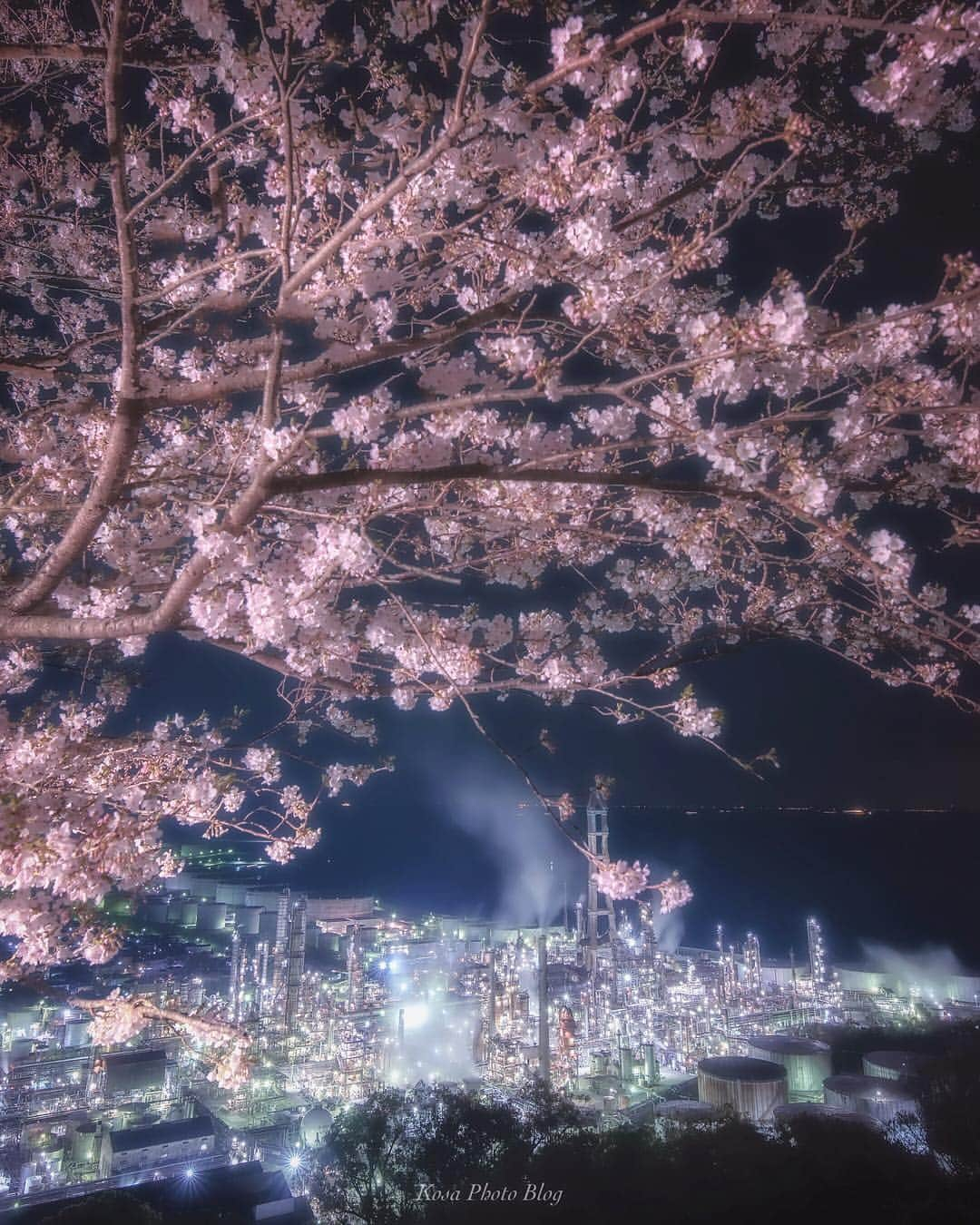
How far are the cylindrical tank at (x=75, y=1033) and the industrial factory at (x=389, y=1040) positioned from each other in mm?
91

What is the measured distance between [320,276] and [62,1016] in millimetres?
26366

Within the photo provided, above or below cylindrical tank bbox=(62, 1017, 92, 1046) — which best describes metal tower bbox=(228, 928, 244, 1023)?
above

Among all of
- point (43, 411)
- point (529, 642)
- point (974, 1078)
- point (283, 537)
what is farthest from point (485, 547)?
point (974, 1078)

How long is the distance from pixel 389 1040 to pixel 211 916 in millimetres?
19828

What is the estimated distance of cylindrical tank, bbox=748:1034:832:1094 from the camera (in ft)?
58.3

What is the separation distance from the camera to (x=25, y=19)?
2912mm

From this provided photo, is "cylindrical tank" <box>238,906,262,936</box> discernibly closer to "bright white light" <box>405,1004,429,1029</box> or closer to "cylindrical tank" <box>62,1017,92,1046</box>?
"cylindrical tank" <box>62,1017,92,1046</box>

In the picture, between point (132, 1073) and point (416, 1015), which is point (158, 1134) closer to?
point (132, 1073)

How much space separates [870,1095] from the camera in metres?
14.8

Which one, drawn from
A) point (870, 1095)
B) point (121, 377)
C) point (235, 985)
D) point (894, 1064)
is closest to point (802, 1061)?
point (894, 1064)

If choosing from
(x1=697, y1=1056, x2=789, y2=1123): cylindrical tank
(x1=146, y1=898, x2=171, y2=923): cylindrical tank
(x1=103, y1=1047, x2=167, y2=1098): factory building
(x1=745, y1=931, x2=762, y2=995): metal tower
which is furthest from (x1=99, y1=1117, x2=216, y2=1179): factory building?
(x1=146, y1=898, x2=171, y2=923): cylindrical tank

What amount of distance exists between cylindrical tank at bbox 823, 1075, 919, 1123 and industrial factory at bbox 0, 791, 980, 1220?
0.19ft

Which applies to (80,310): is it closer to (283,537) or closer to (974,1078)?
(283,537)

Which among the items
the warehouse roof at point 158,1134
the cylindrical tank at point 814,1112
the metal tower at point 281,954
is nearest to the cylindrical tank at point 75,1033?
the metal tower at point 281,954
